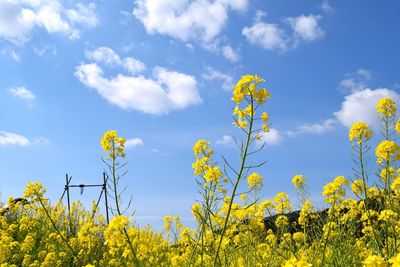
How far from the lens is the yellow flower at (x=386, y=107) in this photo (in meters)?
4.47

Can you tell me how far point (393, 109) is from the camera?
4477 mm

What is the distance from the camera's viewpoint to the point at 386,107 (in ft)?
14.7

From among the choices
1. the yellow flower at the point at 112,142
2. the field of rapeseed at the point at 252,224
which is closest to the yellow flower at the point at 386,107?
the field of rapeseed at the point at 252,224

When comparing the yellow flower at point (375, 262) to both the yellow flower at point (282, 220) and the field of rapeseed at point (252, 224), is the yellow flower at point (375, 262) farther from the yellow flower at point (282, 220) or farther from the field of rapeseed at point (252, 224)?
the yellow flower at point (282, 220)

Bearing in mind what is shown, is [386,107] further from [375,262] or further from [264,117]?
[375,262]

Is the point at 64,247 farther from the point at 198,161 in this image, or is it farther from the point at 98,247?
the point at 198,161

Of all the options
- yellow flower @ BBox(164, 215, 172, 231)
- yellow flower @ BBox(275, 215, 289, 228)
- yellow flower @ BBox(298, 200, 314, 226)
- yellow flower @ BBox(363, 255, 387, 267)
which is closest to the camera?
yellow flower @ BBox(363, 255, 387, 267)

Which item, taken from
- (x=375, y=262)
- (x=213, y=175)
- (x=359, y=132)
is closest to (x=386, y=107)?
(x=359, y=132)

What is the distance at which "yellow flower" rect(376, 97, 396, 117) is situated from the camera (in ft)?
14.7

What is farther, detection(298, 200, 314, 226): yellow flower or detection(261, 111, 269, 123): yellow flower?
detection(298, 200, 314, 226): yellow flower

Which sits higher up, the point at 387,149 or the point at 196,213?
the point at 387,149

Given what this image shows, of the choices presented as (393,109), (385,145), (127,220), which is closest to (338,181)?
(385,145)

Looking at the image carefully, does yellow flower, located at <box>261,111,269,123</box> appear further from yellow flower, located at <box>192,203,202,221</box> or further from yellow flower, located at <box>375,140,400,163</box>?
yellow flower, located at <box>375,140,400,163</box>

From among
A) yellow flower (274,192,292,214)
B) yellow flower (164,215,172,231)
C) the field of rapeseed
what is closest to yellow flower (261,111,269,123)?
the field of rapeseed
